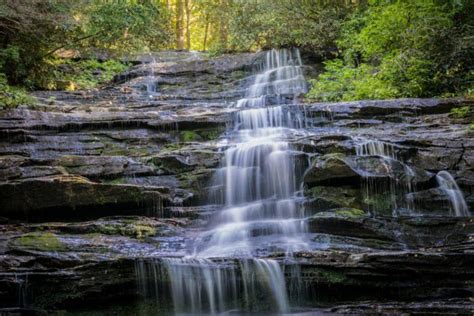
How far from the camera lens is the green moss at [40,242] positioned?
6.75 metres

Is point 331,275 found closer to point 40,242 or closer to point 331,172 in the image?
point 331,172

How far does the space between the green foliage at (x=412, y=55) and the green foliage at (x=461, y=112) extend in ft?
5.14

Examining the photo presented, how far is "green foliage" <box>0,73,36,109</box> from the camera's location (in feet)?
34.7


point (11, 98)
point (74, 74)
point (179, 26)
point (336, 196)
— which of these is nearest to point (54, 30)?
point (74, 74)

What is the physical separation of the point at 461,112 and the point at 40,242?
8.53 m

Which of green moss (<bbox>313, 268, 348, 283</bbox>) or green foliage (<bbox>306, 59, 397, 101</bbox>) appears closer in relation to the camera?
green moss (<bbox>313, 268, 348, 283</bbox>)

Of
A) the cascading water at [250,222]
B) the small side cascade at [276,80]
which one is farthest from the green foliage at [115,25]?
the cascading water at [250,222]

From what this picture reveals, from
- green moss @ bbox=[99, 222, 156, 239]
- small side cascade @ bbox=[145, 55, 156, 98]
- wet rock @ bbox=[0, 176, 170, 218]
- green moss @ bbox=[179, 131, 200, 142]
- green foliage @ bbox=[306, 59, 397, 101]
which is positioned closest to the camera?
green moss @ bbox=[99, 222, 156, 239]

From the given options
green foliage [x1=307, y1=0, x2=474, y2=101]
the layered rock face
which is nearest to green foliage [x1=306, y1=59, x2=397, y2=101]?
green foliage [x1=307, y1=0, x2=474, y2=101]

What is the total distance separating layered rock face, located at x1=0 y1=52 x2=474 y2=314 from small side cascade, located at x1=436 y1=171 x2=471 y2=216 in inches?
1.4

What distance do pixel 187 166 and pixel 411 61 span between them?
6.53m

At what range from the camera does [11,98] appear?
10859 mm

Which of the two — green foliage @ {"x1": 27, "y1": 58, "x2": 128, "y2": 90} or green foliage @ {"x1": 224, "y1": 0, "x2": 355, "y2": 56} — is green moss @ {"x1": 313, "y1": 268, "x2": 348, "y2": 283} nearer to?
green foliage @ {"x1": 27, "y1": 58, "x2": 128, "y2": 90}

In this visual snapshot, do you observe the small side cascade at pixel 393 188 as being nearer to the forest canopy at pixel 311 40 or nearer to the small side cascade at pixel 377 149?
the small side cascade at pixel 377 149
